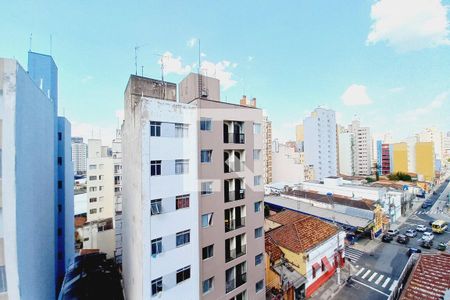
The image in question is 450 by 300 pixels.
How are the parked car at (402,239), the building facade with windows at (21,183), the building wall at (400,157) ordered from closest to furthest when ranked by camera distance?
1. the building facade with windows at (21,183)
2. the parked car at (402,239)
3. the building wall at (400,157)

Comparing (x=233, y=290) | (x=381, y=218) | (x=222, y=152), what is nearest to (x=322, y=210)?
(x=381, y=218)

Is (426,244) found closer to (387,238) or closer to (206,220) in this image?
(387,238)

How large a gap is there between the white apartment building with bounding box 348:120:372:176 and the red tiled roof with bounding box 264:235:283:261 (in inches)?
3343

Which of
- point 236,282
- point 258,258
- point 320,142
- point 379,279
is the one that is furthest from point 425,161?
point 236,282

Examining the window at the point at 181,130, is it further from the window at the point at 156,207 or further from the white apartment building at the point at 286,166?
the white apartment building at the point at 286,166

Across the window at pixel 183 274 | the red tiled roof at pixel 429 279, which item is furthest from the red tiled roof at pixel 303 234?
the window at pixel 183 274

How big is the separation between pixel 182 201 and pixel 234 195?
406cm

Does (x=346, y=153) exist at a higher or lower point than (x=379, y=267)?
higher

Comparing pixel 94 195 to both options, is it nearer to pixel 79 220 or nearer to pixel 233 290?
pixel 79 220

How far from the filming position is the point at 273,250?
67.6 feet

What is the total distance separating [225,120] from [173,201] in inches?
255

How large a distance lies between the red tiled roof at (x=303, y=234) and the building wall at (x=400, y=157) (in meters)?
77.8

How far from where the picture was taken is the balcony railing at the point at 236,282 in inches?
580

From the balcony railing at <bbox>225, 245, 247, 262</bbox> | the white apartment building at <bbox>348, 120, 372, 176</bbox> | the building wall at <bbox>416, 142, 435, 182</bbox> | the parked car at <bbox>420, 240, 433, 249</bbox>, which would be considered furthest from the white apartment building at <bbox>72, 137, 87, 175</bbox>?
the building wall at <bbox>416, 142, 435, 182</bbox>
